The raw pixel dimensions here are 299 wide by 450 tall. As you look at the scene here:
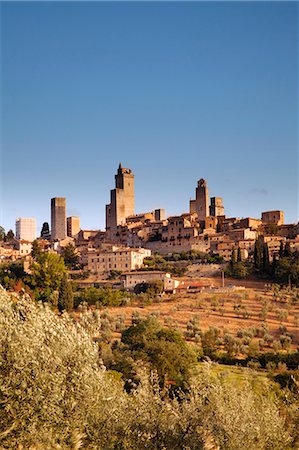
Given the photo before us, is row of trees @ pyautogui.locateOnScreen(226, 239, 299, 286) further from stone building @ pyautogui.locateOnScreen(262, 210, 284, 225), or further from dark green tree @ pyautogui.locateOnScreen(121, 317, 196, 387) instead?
dark green tree @ pyautogui.locateOnScreen(121, 317, 196, 387)

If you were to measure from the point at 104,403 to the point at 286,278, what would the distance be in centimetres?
3997

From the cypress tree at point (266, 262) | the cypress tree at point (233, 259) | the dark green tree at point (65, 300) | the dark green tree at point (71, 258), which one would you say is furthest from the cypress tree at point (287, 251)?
the dark green tree at point (71, 258)

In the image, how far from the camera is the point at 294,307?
42.7 m

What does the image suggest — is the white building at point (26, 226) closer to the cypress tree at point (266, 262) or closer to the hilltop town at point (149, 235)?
the hilltop town at point (149, 235)

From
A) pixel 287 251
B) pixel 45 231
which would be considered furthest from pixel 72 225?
pixel 287 251

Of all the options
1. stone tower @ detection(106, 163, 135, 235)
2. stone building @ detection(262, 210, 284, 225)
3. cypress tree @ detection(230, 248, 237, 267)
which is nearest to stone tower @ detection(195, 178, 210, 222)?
stone building @ detection(262, 210, 284, 225)

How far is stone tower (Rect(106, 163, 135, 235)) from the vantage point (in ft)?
277

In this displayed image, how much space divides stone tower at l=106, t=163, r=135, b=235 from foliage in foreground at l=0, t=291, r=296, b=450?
6696 centimetres

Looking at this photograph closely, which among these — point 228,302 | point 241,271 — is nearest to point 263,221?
point 241,271

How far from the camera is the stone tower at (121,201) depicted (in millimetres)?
84312

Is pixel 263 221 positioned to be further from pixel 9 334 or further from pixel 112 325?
pixel 9 334

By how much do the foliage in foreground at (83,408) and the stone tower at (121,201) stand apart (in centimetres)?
6696

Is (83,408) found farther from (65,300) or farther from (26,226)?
(26,226)

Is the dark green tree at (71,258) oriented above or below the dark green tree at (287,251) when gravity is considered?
below
